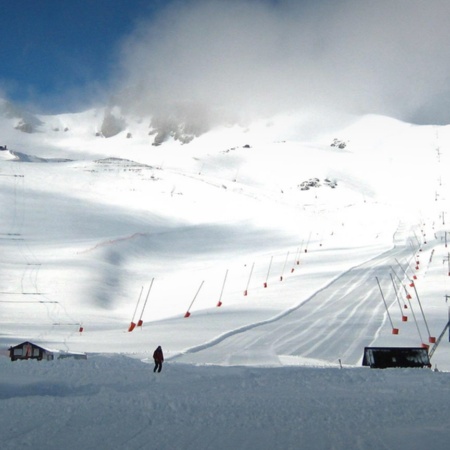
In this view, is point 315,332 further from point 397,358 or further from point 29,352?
point 29,352

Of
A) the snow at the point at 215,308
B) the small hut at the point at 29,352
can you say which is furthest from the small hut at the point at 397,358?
the small hut at the point at 29,352

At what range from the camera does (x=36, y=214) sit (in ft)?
232

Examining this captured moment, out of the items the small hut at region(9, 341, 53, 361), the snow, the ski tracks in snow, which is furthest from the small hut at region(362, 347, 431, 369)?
the small hut at region(9, 341, 53, 361)

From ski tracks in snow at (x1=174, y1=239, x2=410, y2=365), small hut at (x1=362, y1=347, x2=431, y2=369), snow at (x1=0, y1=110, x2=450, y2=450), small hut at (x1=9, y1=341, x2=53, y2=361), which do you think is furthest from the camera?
ski tracks in snow at (x1=174, y1=239, x2=410, y2=365)

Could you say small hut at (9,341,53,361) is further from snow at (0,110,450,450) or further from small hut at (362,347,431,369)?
small hut at (362,347,431,369)

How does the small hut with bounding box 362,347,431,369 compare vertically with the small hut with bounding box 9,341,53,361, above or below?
below

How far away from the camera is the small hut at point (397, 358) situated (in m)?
20.9

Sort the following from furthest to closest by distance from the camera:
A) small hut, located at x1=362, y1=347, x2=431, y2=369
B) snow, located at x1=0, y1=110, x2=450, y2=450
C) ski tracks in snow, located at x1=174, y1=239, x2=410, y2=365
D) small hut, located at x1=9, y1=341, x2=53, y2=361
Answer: ski tracks in snow, located at x1=174, y1=239, x2=410, y2=365 → small hut, located at x1=9, y1=341, x2=53, y2=361 → small hut, located at x1=362, y1=347, x2=431, y2=369 → snow, located at x1=0, y1=110, x2=450, y2=450

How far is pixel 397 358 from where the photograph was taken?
21.1 m

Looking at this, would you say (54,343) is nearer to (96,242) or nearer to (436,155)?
(96,242)

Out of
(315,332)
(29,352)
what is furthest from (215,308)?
(29,352)

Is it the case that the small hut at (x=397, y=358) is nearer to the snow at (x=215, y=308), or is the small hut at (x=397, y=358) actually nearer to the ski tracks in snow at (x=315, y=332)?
the snow at (x=215, y=308)

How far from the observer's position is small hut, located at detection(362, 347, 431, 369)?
20875mm

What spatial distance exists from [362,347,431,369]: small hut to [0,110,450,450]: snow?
944mm
